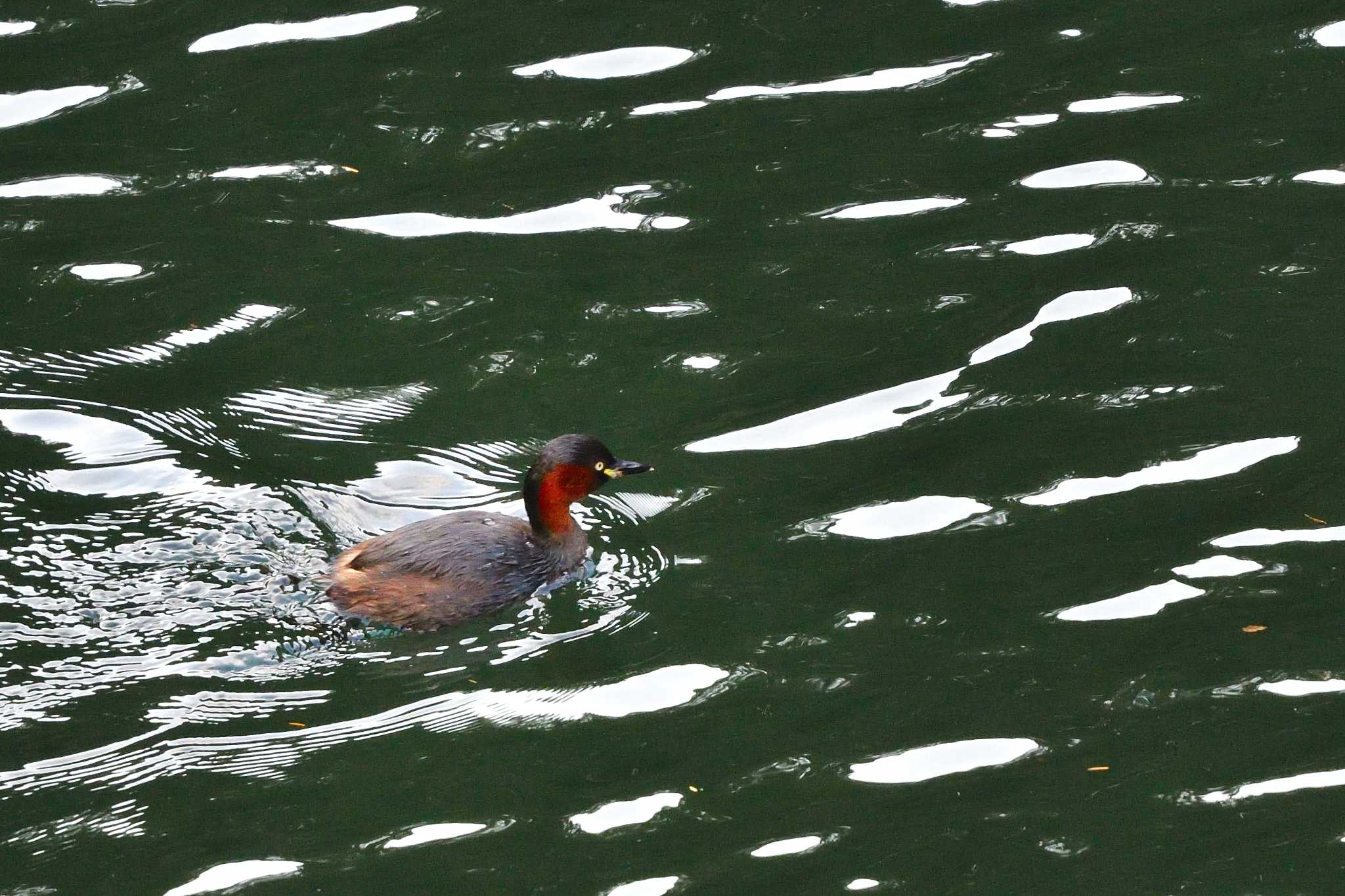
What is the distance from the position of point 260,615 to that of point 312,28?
210 inches

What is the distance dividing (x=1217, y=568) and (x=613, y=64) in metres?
5.37

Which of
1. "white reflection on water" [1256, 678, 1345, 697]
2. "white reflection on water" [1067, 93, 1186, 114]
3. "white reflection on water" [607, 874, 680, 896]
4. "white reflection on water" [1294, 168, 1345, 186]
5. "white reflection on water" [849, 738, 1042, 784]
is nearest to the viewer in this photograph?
"white reflection on water" [607, 874, 680, 896]

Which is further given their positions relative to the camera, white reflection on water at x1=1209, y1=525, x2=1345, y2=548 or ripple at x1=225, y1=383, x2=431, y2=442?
ripple at x1=225, y1=383, x2=431, y2=442

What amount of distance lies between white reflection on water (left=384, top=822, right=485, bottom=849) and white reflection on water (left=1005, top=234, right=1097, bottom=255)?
462cm

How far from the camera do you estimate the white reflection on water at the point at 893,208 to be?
930 centimetres

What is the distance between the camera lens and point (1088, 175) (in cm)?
948

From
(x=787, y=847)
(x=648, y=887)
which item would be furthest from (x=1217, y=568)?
(x=648, y=887)

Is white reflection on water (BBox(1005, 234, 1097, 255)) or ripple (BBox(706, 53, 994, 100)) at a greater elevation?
ripple (BBox(706, 53, 994, 100))

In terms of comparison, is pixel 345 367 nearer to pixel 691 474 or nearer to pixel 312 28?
pixel 691 474

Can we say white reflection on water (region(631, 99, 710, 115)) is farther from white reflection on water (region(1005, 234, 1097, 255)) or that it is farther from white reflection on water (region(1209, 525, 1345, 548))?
white reflection on water (region(1209, 525, 1345, 548))

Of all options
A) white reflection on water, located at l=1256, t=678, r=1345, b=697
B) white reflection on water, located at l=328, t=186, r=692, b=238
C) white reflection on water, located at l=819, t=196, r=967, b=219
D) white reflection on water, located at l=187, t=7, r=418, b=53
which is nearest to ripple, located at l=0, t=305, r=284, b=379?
white reflection on water, located at l=328, t=186, r=692, b=238

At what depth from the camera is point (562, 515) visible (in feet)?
24.8

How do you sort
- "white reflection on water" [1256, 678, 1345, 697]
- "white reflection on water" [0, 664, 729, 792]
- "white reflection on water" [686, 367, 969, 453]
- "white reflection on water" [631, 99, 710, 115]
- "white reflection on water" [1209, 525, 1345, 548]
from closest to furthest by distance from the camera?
"white reflection on water" [0, 664, 729, 792] < "white reflection on water" [1256, 678, 1345, 697] < "white reflection on water" [1209, 525, 1345, 548] < "white reflection on water" [686, 367, 969, 453] < "white reflection on water" [631, 99, 710, 115]

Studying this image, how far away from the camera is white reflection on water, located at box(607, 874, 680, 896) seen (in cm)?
532
